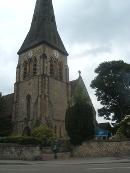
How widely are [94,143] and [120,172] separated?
57.6 feet

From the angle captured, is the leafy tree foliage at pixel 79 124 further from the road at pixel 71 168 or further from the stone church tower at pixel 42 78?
the road at pixel 71 168

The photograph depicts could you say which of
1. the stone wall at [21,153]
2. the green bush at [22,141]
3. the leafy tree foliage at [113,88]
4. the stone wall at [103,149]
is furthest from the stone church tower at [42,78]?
the stone wall at [21,153]

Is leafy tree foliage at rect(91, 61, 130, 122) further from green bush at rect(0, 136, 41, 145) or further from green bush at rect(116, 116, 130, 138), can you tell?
green bush at rect(0, 136, 41, 145)

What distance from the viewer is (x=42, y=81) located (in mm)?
49750

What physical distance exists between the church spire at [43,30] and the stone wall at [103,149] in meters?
25.5

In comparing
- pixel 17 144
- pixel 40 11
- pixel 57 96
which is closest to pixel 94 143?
pixel 17 144

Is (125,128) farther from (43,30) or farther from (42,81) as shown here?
(43,30)

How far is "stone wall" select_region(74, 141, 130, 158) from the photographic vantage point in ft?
91.9

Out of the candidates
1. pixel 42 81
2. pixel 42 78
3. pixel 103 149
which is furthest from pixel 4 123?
pixel 103 149

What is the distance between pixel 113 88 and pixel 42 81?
34.1ft

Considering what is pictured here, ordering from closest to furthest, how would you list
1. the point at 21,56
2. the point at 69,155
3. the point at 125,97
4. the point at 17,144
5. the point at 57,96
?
the point at 17,144, the point at 69,155, the point at 125,97, the point at 57,96, the point at 21,56

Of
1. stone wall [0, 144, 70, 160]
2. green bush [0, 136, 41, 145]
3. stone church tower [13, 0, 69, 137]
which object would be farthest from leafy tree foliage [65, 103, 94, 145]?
stone church tower [13, 0, 69, 137]

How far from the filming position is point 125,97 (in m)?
47.0

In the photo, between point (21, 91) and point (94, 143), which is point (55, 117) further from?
point (94, 143)
